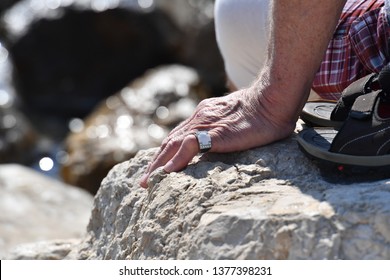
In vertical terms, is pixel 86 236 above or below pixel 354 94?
below

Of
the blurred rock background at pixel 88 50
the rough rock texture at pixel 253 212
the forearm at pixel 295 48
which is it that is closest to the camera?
the rough rock texture at pixel 253 212

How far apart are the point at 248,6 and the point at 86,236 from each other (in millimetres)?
918

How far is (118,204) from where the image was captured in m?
2.40

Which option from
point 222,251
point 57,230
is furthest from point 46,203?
point 222,251

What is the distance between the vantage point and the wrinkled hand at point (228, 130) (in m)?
2.10

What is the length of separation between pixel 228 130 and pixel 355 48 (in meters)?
0.50

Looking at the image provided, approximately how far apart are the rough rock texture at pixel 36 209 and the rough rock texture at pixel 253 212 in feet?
4.41

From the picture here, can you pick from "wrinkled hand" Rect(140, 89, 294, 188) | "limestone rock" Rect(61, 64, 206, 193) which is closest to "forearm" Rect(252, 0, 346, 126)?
"wrinkled hand" Rect(140, 89, 294, 188)

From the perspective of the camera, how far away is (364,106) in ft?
6.53

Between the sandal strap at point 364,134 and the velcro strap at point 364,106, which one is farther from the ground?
the velcro strap at point 364,106

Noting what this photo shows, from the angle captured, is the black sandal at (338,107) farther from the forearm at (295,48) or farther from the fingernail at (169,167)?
the fingernail at (169,167)

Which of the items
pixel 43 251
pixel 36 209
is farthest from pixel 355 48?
pixel 36 209

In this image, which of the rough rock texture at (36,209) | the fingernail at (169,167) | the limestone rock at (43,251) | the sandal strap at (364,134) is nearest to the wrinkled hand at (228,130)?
the fingernail at (169,167)
